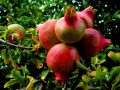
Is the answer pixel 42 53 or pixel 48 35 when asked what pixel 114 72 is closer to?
pixel 48 35

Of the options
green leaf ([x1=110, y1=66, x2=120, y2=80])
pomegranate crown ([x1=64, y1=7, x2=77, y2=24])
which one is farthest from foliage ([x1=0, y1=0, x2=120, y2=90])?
pomegranate crown ([x1=64, y1=7, x2=77, y2=24])

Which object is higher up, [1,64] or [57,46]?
[57,46]

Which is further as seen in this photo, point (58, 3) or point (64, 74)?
point (58, 3)

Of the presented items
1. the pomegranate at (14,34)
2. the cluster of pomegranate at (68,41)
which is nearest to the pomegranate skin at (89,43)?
the cluster of pomegranate at (68,41)

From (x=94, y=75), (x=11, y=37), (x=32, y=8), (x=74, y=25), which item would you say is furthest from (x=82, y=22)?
(x=32, y=8)

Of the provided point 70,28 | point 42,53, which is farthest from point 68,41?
point 42,53

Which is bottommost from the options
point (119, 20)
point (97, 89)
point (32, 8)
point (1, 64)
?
point (1, 64)

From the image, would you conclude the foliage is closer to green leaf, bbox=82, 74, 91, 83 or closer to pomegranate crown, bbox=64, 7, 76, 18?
green leaf, bbox=82, 74, 91, 83

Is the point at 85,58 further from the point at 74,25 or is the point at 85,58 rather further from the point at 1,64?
the point at 1,64
